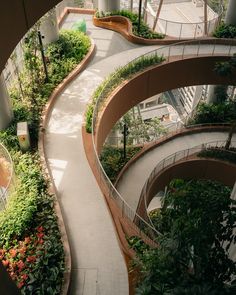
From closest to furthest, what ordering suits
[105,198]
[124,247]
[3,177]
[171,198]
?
1. [171,198]
2. [124,247]
3. [105,198]
4. [3,177]

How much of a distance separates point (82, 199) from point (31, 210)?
1670 millimetres

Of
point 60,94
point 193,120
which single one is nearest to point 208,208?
point 60,94

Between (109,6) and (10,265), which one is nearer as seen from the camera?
(10,265)

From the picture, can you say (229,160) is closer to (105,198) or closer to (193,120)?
(193,120)

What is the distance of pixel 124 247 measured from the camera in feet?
31.1

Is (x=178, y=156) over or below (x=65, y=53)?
below

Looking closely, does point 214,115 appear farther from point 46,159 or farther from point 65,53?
point 46,159

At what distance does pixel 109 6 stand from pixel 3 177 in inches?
462

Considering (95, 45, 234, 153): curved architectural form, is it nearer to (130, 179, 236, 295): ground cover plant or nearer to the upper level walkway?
the upper level walkway

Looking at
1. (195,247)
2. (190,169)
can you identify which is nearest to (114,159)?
(190,169)

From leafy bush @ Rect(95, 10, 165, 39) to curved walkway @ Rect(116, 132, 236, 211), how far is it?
217 inches

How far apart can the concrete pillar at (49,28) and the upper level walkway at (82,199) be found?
216cm

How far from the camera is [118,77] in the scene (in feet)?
49.5

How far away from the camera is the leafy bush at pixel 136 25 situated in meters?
18.6
